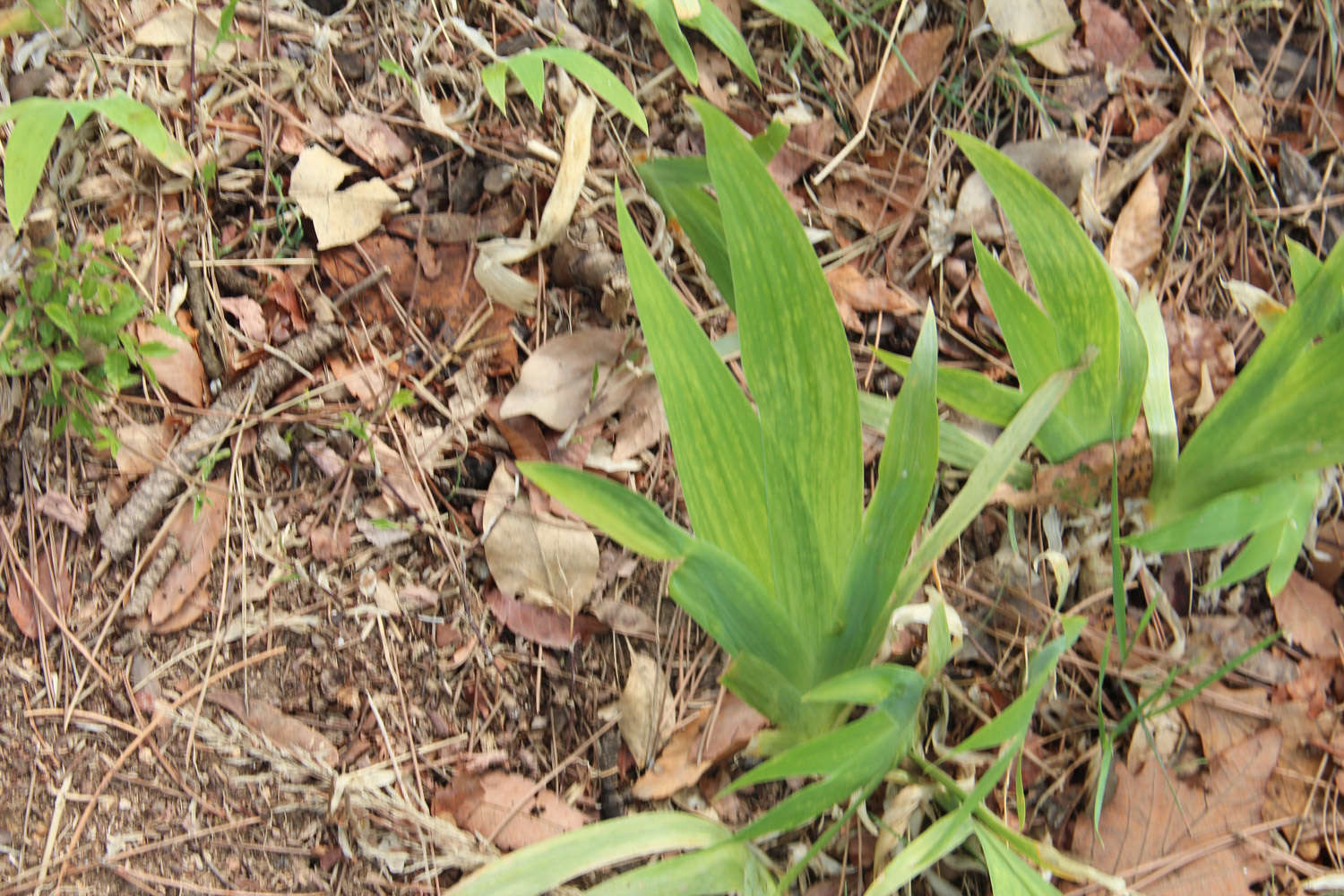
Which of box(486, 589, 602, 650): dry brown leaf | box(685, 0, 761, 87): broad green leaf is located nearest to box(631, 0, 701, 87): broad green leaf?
box(685, 0, 761, 87): broad green leaf

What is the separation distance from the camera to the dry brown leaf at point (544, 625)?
921 millimetres

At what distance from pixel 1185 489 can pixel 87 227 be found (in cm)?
126

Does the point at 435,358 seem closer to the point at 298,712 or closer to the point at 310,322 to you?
the point at 310,322

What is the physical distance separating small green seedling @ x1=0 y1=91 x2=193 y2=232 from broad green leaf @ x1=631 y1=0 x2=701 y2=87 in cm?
53

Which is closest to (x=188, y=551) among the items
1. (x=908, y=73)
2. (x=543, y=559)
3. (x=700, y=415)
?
(x=543, y=559)

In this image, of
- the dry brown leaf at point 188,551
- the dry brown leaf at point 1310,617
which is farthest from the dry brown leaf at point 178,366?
the dry brown leaf at point 1310,617

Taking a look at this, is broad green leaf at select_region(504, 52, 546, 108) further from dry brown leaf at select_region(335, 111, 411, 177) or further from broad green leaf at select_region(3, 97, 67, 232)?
broad green leaf at select_region(3, 97, 67, 232)

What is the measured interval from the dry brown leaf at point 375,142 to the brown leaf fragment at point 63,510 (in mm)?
513

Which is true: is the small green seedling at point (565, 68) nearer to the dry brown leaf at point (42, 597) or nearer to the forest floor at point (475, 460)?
the forest floor at point (475, 460)

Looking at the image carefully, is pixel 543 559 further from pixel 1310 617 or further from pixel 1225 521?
pixel 1310 617

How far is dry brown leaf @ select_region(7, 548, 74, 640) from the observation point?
0.95 m

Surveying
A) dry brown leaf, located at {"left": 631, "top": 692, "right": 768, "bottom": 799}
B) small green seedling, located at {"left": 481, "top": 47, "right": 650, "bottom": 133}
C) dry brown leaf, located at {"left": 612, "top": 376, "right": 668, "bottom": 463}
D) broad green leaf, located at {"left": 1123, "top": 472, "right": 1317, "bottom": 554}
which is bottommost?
dry brown leaf, located at {"left": 631, "top": 692, "right": 768, "bottom": 799}

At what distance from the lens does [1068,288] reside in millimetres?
809

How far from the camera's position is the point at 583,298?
101 cm
